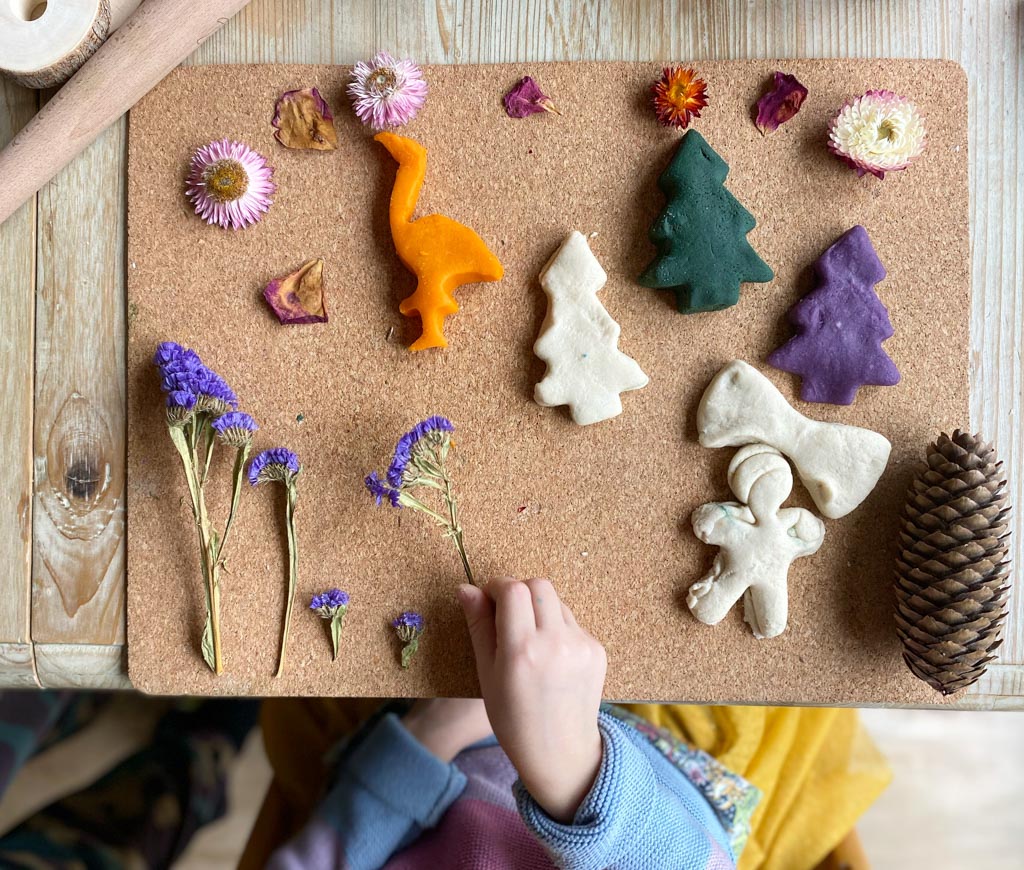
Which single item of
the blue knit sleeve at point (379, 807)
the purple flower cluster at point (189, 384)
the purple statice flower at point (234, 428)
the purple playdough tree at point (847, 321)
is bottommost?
the blue knit sleeve at point (379, 807)

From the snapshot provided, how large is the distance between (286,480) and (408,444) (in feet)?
0.42

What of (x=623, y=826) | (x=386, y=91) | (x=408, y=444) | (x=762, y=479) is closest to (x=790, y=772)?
(x=623, y=826)

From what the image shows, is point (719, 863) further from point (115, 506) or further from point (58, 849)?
point (58, 849)

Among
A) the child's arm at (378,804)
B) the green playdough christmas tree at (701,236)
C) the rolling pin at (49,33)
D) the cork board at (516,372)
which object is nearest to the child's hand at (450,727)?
the child's arm at (378,804)

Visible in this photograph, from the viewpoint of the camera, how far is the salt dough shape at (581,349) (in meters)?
0.78

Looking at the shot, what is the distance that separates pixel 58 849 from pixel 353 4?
114 cm

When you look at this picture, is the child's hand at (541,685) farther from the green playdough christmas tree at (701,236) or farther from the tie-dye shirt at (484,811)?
the green playdough christmas tree at (701,236)

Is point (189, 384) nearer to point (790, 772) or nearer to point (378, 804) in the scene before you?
point (378, 804)

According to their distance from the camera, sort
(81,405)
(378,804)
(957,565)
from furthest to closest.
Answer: (378,804), (81,405), (957,565)

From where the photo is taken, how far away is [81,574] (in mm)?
811

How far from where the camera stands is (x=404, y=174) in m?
0.79

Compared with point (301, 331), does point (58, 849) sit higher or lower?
lower

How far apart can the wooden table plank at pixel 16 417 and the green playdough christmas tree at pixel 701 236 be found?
64 cm

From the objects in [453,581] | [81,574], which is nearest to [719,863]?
[453,581]
